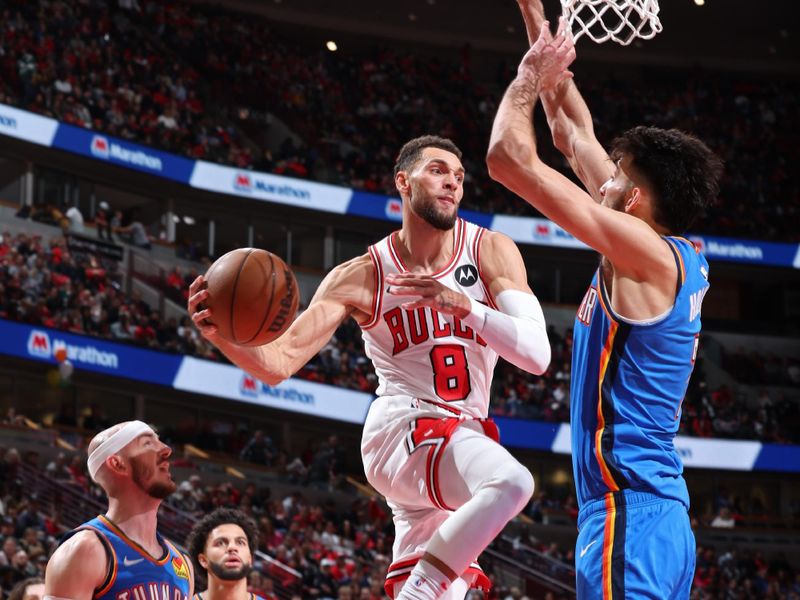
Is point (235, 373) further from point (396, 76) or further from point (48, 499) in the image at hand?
point (396, 76)

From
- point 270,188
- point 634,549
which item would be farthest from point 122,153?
point 634,549

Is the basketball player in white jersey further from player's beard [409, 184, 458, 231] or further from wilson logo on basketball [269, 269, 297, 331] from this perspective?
wilson logo on basketball [269, 269, 297, 331]

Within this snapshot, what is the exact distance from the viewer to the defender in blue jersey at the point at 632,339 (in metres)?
4.14

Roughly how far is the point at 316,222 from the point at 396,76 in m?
5.93

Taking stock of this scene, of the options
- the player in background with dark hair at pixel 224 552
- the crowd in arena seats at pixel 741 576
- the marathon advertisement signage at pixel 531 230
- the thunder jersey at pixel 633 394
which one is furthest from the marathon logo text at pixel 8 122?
the thunder jersey at pixel 633 394

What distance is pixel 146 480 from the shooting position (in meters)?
6.05

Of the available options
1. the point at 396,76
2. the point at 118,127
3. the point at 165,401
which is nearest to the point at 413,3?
the point at 396,76

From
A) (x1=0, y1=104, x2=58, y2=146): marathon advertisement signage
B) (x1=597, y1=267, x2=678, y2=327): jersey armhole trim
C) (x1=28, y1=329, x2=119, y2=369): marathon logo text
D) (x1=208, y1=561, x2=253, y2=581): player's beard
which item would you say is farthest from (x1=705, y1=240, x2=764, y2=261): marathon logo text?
(x1=597, y1=267, x2=678, y2=327): jersey armhole trim

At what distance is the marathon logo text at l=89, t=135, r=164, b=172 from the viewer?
1014 inches

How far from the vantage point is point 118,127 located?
26516mm

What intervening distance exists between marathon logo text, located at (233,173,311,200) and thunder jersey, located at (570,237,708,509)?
24.1 m

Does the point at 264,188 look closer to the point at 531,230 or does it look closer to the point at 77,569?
the point at 531,230

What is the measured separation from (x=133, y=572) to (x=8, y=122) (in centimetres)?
2062

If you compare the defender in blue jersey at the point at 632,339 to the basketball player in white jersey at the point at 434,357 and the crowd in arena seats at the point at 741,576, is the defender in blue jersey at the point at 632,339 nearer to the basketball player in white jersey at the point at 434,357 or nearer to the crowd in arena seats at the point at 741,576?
the basketball player in white jersey at the point at 434,357
